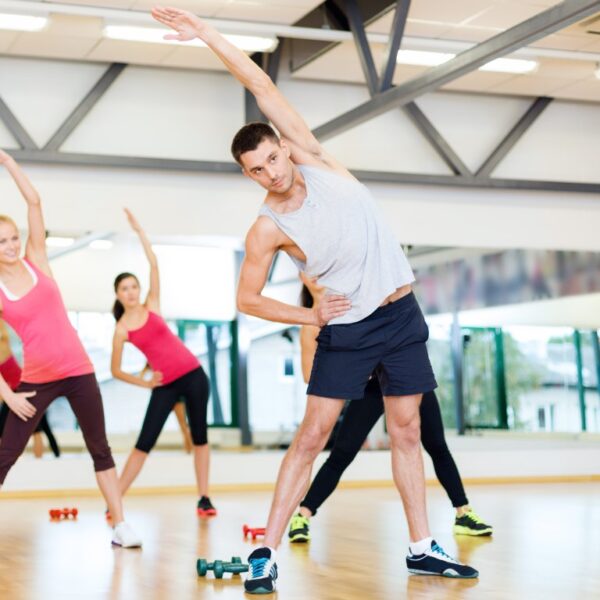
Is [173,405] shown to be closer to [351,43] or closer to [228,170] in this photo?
[228,170]

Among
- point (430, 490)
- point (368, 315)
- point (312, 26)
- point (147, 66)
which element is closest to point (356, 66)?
point (312, 26)

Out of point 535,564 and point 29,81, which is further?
point 29,81

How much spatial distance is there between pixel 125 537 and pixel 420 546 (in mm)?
1540

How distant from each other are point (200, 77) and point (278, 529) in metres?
6.24

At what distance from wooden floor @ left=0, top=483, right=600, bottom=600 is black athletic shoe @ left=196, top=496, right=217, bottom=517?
0.06 m

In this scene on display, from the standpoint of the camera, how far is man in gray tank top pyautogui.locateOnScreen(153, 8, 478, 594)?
11.2ft

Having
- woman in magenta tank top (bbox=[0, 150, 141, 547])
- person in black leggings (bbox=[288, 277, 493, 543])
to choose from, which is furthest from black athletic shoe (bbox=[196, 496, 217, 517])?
woman in magenta tank top (bbox=[0, 150, 141, 547])

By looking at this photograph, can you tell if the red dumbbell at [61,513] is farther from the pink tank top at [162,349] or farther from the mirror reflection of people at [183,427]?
the mirror reflection of people at [183,427]

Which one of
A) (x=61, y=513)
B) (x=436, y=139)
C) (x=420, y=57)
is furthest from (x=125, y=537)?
(x=436, y=139)

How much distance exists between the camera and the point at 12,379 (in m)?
7.82

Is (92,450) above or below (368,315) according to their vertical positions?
below

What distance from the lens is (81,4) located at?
7164 mm

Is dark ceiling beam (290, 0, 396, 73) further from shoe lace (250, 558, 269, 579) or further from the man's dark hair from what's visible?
shoe lace (250, 558, 269, 579)

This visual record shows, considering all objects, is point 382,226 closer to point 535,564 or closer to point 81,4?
point 535,564
